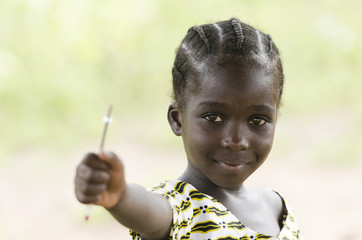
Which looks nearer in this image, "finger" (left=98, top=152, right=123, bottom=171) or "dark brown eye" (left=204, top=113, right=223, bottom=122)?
"finger" (left=98, top=152, right=123, bottom=171)

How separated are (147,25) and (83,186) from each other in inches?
121

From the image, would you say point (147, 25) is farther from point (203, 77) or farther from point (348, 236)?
point (203, 77)

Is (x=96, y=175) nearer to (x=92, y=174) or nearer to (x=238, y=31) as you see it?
(x=92, y=174)

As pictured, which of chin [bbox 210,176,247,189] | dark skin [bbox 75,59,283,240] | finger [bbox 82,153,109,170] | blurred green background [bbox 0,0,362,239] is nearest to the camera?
finger [bbox 82,153,109,170]

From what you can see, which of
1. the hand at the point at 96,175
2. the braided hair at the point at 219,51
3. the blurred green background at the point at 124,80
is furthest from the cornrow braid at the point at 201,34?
the blurred green background at the point at 124,80

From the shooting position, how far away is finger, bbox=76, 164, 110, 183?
0.96 m

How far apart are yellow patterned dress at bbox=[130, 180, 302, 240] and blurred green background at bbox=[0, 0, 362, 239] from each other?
2.09 meters

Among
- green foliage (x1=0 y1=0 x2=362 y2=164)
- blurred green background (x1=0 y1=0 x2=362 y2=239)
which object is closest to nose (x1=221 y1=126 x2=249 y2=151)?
blurred green background (x1=0 y1=0 x2=362 y2=239)

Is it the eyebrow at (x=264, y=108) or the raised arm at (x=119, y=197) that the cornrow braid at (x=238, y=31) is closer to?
the eyebrow at (x=264, y=108)

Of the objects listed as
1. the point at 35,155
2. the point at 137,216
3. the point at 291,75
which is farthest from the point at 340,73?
the point at 137,216

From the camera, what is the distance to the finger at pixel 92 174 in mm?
965

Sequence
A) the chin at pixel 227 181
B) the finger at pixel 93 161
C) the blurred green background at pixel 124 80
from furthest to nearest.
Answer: the blurred green background at pixel 124 80
the chin at pixel 227 181
the finger at pixel 93 161

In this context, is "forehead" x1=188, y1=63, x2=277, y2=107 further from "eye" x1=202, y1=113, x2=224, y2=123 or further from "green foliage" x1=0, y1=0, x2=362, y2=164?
"green foliage" x1=0, y1=0, x2=362, y2=164

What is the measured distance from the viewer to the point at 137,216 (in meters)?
1.13
